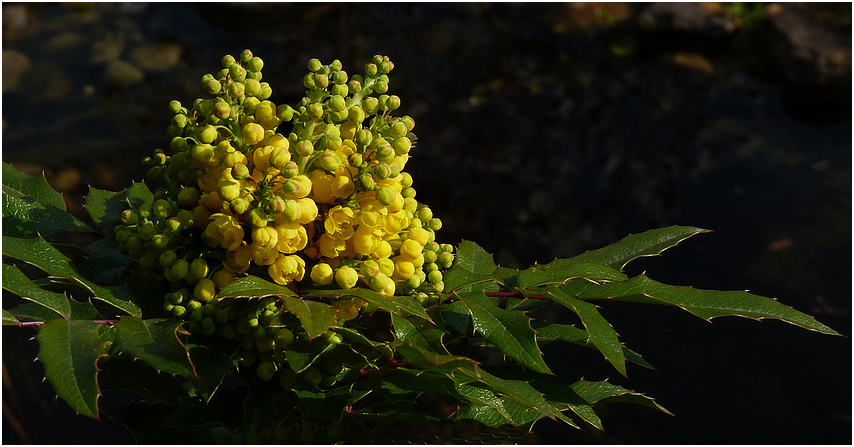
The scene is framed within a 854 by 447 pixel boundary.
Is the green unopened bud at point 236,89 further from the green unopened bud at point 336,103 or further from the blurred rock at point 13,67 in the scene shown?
the blurred rock at point 13,67

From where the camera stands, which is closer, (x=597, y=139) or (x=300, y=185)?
(x=300, y=185)

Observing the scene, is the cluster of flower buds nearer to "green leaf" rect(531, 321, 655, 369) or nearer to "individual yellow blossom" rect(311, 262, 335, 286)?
"individual yellow blossom" rect(311, 262, 335, 286)

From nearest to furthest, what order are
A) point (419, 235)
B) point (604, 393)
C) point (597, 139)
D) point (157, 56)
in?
point (419, 235) → point (604, 393) → point (597, 139) → point (157, 56)

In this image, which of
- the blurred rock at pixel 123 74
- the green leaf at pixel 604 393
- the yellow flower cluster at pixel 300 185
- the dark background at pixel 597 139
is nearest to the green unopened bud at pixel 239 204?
the yellow flower cluster at pixel 300 185

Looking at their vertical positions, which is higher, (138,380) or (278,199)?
(278,199)

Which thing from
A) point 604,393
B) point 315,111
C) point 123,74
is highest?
point 123,74

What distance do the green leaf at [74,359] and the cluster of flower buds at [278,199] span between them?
0.25ft

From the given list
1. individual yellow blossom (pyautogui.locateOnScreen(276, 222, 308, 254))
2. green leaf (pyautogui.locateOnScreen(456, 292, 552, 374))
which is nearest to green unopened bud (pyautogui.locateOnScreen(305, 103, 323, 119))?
individual yellow blossom (pyautogui.locateOnScreen(276, 222, 308, 254))

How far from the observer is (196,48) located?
3.98m

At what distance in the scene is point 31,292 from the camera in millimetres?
651

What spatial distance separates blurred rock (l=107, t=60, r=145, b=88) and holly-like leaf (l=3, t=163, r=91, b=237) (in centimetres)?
327

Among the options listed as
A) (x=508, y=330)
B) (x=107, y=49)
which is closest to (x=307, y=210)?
(x=508, y=330)

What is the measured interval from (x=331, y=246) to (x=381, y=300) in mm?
83

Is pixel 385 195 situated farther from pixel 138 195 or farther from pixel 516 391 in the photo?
pixel 138 195
